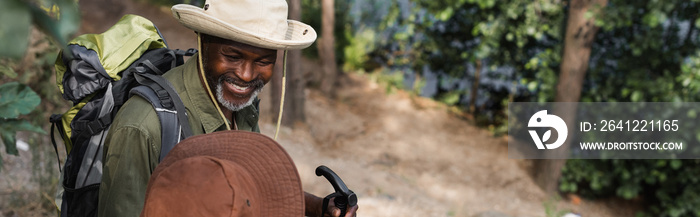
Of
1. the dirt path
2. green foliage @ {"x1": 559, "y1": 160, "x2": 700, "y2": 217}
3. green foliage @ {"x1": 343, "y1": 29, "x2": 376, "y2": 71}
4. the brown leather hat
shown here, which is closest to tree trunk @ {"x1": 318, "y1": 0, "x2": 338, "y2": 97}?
the dirt path

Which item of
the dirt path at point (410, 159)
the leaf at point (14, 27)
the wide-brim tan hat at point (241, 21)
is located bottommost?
the dirt path at point (410, 159)

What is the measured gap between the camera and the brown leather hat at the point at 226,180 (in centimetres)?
138

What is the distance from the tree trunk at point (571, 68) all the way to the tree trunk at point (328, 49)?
3.55 metres

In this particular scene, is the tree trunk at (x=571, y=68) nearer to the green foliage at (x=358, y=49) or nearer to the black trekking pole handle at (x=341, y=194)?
the green foliage at (x=358, y=49)

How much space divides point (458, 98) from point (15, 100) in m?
9.03

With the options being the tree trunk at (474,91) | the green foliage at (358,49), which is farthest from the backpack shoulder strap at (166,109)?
the green foliage at (358,49)

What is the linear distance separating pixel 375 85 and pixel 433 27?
1.48 metres

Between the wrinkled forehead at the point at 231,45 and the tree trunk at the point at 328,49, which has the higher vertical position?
the tree trunk at the point at 328,49

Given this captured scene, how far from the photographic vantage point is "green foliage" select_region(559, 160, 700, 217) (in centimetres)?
698

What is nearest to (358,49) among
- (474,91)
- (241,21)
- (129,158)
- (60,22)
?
(474,91)

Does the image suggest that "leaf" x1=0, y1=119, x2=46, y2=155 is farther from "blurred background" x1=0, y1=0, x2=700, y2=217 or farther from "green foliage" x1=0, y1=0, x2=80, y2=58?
"blurred background" x1=0, y1=0, x2=700, y2=217

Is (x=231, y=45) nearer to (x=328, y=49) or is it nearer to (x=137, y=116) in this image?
(x=137, y=116)

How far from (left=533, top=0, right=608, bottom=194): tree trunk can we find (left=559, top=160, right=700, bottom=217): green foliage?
185 millimetres

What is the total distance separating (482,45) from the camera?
8.20m
